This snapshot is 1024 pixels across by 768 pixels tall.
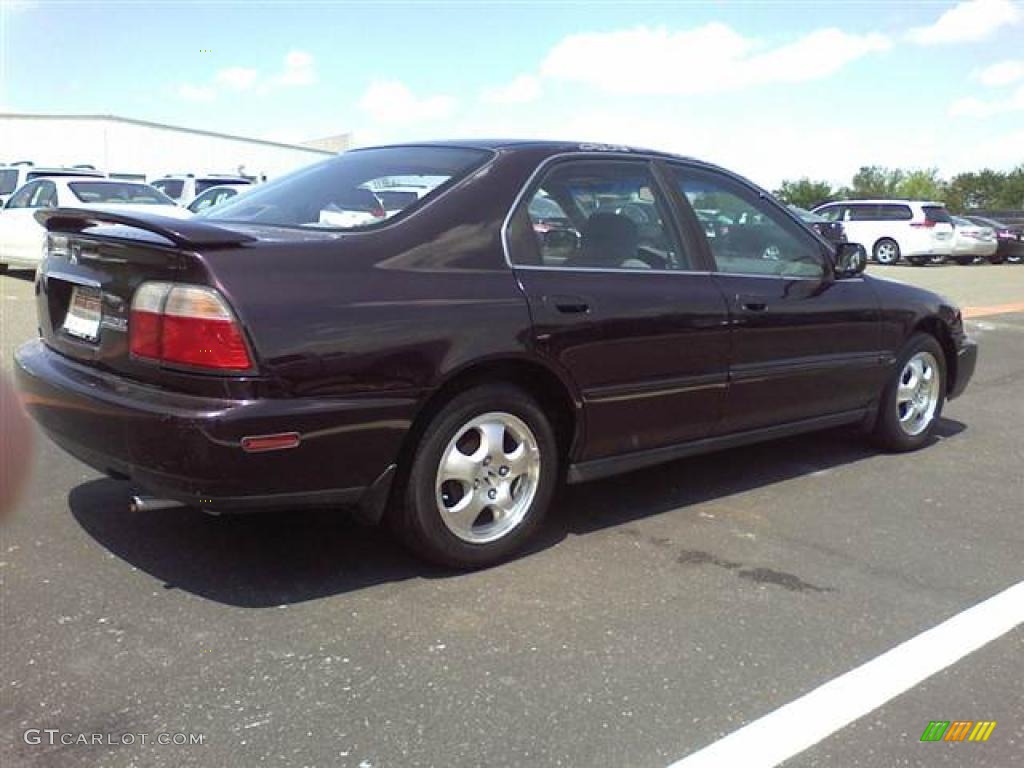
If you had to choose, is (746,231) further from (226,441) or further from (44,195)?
(44,195)

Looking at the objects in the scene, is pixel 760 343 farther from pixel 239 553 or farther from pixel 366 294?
pixel 239 553

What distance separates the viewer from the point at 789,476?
518cm

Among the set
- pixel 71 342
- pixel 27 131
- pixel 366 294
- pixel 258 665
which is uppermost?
pixel 27 131

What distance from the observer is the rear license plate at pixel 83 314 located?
3.45 meters

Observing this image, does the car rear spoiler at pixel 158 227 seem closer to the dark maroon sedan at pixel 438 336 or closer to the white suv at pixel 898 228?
the dark maroon sedan at pixel 438 336

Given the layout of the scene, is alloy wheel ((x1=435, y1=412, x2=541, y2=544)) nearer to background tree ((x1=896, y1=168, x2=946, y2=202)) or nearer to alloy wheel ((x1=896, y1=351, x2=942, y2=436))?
alloy wheel ((x1=896, y1=351, x2=942, y2=436))

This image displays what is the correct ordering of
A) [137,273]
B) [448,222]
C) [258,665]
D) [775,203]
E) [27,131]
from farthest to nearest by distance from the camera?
1. [27,131]
2. [775,203]
3. [448,222]
4. [137,273]
5. [258,665]

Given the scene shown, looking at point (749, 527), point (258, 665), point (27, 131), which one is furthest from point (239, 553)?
point (27, 131)

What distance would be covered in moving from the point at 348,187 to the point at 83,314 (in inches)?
44.3


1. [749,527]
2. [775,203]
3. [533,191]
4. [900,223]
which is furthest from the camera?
[900,223]

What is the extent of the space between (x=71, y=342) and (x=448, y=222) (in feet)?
4.79

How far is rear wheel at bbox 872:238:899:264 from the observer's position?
81.5 feet

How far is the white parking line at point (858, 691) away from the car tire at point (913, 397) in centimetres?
204

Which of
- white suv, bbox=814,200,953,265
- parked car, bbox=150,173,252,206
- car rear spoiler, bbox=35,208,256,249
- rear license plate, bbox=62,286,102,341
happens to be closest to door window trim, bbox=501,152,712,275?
car rear spoiler, bbox=35,208,256,249
